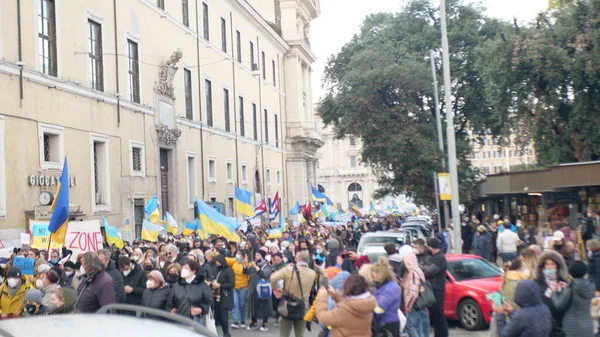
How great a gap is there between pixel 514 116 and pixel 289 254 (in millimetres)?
17913

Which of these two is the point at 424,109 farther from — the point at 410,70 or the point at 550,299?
the point at 550,299

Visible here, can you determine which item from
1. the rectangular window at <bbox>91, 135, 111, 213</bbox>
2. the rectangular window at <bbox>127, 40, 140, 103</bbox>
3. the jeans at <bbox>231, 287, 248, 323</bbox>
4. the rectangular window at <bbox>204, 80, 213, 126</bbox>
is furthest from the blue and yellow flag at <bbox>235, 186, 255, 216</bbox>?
the jeans at <bbox>231, 287, 248, 323</bbox>

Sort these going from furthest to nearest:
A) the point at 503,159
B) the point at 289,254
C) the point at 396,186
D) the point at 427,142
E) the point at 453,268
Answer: the point at 503,159 < the point at 396,186 < the point at 427,142 < the point at 289,254 < the point at 453,268

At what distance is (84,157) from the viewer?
24328 mm

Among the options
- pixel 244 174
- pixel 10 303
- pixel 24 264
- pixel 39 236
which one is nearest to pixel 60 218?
pixel 24 264

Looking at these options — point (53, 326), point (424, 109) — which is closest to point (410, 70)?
point (424, 109)

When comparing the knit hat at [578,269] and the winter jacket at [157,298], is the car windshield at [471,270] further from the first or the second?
the knit hat at [578,269]

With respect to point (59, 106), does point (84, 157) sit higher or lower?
lower

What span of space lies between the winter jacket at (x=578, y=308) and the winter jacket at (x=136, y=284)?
6179 mm

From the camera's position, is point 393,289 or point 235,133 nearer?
point 393,289

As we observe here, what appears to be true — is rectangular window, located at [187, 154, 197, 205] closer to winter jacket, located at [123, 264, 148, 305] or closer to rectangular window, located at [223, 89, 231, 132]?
rectangular window, located at [223, 89, 231, 132]

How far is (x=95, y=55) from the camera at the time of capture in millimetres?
25688

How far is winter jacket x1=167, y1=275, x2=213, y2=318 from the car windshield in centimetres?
540

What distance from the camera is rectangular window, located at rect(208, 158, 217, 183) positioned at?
37.9 m
